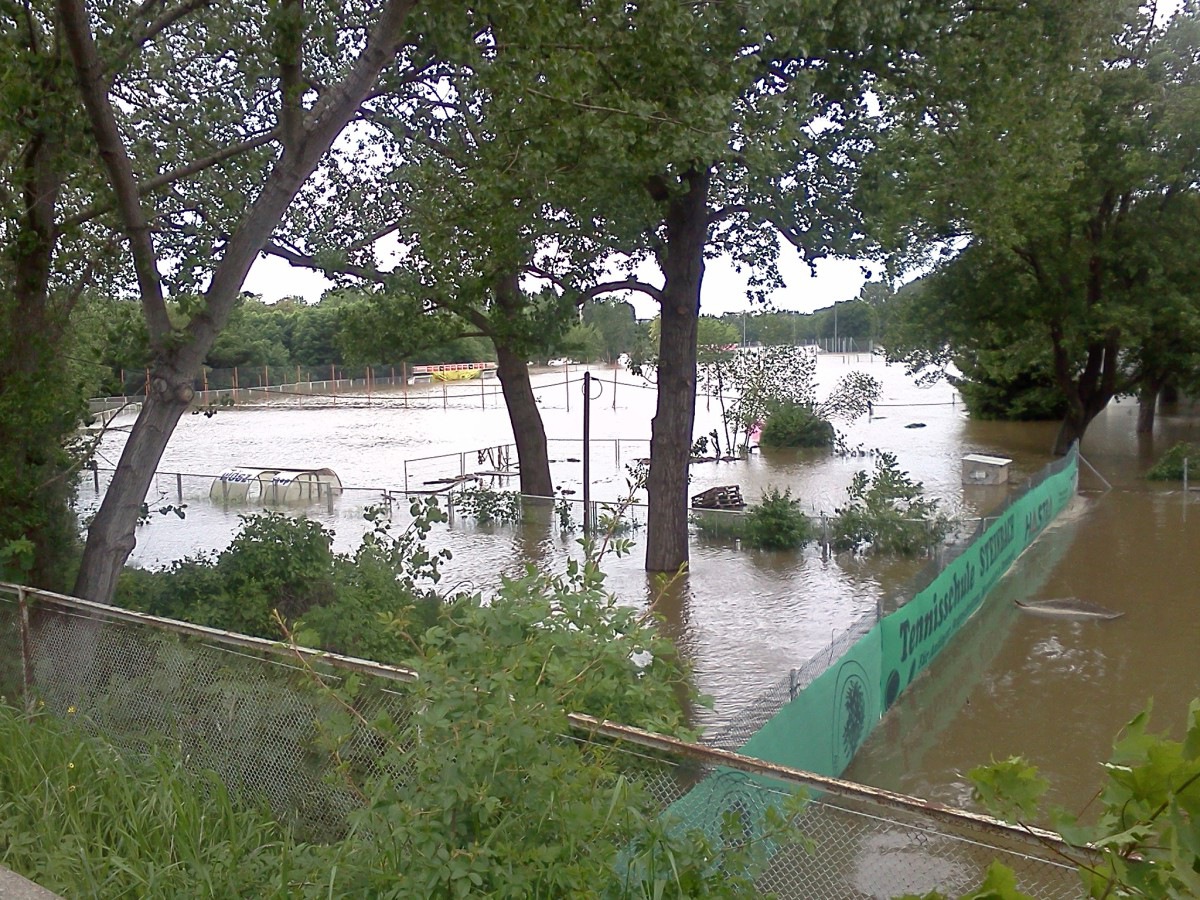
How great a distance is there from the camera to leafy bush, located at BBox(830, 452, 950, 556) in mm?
17531

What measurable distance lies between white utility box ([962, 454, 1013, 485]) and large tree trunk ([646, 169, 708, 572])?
13.0 metres

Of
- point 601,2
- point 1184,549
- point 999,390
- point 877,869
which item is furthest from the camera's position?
point 999,390

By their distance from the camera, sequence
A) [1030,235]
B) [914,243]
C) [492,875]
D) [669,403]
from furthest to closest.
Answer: [914,243] → [1030,235] → [669,403] → [492,875]

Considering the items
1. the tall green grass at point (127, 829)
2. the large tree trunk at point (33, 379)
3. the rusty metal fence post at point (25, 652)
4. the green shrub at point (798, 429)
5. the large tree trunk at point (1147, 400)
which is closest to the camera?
the tall green grass at point (127, 829)

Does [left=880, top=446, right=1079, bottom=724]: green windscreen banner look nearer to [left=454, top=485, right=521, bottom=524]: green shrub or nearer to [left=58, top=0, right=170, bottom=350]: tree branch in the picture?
[left=58, top=0, right=170, bottom=350]: tree branch

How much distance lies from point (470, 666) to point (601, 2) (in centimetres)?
739

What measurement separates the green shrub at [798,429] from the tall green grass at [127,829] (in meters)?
33.1

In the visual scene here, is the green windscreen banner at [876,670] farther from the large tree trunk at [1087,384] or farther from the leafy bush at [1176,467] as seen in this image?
the large tree trunk at [1087,384]

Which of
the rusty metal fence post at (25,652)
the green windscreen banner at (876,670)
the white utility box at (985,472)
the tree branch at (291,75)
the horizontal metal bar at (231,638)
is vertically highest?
the tree branch at (291,75)

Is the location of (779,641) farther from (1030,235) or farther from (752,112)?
(1030,235)

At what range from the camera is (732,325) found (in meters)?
53.2

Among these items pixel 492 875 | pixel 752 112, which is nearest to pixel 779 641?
pixel 752 112

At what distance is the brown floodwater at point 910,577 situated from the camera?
938 centimetres

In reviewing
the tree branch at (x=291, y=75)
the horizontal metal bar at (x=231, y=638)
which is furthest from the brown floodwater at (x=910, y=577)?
the tree branch at (x=291, y=75)
